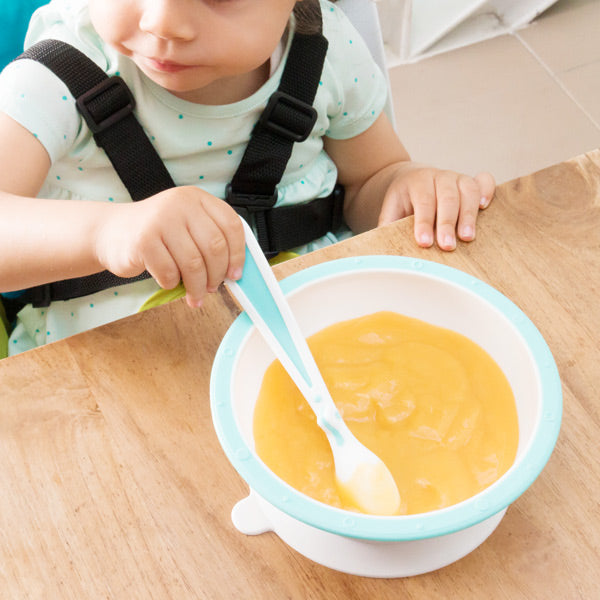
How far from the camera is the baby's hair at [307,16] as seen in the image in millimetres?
827

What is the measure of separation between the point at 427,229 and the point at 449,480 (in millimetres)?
284

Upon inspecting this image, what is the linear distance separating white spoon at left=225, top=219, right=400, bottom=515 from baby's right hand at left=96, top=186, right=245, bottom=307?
2 cm

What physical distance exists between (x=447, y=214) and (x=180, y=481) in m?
0.37

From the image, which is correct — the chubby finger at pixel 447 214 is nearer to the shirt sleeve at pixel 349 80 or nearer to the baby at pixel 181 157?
the baby at pixel 181 157

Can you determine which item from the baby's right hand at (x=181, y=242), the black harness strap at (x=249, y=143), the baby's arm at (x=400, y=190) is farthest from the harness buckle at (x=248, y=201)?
the baby's right hand at (x=181, y=242)

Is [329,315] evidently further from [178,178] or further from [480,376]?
[178,178]

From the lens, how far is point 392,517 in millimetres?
427

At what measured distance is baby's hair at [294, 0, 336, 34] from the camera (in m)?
0.83

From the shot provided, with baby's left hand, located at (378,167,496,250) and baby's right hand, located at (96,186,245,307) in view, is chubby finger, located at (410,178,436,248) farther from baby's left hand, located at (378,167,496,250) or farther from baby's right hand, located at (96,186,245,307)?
baby's right hand, located at (96,186,245,307)

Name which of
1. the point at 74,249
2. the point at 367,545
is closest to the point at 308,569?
the point at 367,545

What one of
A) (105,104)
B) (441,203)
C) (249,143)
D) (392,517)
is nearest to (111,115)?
(105,104)

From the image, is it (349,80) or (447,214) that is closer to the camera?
(447,214)

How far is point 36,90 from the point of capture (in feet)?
2.39

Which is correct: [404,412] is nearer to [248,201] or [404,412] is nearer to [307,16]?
[248,201]
